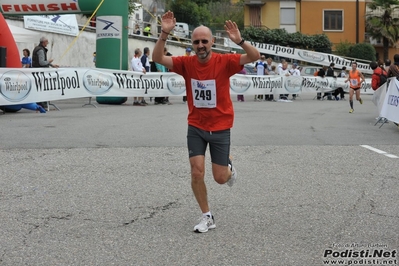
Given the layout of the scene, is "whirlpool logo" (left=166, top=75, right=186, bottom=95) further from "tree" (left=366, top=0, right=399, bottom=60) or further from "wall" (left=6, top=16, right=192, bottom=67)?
"tree" (left=366, top=0, right=399, bottom=60)

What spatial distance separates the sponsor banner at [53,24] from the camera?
111 feet

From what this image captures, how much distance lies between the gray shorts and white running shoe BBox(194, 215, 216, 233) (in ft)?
1.80

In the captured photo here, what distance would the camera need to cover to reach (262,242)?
608cm

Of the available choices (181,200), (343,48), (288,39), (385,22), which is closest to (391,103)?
(181,200)

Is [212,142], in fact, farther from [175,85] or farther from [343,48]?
[343,48]

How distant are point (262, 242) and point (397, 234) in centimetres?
123

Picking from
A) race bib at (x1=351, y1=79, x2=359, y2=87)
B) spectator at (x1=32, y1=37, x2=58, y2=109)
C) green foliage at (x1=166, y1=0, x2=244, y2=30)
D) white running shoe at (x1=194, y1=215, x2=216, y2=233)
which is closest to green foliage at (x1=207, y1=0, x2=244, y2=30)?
green foliage at (x1=166, y1=0, x2=244, y2=30)

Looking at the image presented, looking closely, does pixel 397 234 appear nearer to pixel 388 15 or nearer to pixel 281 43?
pixel 281 43

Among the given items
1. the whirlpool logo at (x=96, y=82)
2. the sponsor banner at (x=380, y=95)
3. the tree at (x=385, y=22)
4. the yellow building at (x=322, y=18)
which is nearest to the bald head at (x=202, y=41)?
the sponsor banner at (x=380, y=95)

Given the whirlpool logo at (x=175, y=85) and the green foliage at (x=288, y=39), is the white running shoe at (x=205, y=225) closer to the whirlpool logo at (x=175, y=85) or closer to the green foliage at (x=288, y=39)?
the whirlpool logo at (x=175, y=85)

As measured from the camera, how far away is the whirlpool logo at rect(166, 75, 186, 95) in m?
24.5

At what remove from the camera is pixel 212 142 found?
6.71 m

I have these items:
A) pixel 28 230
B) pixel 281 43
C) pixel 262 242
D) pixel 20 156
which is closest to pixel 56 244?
pixel 28 230

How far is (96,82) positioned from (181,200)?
1437 cm
